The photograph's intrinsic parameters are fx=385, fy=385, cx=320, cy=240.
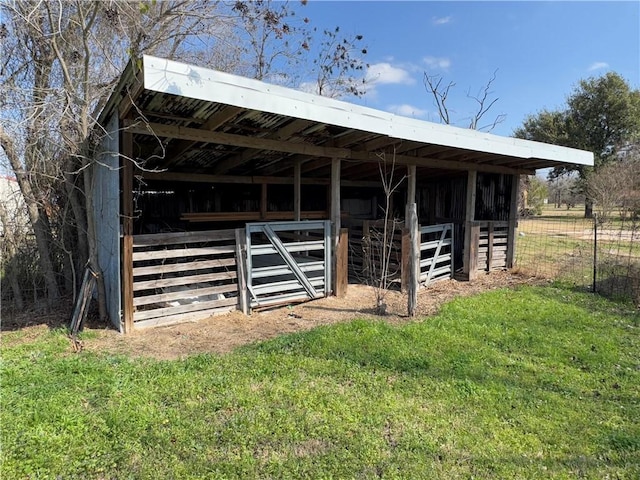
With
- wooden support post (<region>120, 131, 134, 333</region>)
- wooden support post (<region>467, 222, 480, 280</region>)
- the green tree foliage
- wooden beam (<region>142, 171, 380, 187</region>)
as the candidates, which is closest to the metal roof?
wooden beam (<region>142, 171, 380, 187</region>)

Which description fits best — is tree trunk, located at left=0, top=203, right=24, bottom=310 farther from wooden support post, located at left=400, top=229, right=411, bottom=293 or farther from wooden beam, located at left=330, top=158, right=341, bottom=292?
wooden support post, located at left=400, top=229, right=411, bottom=293

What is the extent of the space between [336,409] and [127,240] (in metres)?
A: 2.92

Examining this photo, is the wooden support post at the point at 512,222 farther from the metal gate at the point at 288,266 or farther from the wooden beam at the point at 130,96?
the wooden beam at the point at 130,96

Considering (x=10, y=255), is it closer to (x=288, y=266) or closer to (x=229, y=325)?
(x=229, y=325)

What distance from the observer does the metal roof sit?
Answer: 137 inches

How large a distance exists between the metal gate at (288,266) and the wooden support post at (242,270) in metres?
0.04

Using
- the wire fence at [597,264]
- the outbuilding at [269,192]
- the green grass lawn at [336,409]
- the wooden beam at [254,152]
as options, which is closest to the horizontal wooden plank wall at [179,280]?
the outbuilding at [269,192]

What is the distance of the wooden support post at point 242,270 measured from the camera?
5.00 meters

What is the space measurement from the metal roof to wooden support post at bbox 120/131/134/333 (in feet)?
0.83

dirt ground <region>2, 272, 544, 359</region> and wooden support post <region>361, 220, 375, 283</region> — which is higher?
wooden support post <region>361, 220, 375, 283</region>

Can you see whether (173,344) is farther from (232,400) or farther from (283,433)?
(283,433)

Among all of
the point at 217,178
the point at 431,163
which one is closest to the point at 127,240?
the point at 217,178

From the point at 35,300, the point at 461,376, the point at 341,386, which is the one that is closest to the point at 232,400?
the point at 341,386

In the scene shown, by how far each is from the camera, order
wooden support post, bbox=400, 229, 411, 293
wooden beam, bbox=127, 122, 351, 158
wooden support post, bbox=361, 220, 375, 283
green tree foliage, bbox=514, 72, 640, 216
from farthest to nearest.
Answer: green tree foliage, bbox=514, 72, 640, 216 < wooden support post, bbox=361, 220, 375, 283 < wooden support post, bbox=400, 229, 411, 293 < wooden beam, bbox=127, 122, 351, 158
